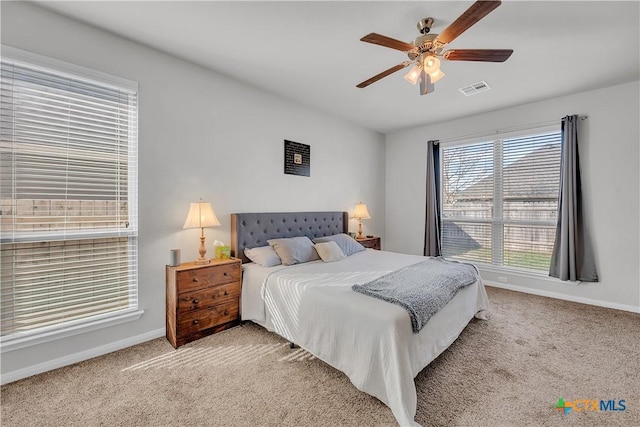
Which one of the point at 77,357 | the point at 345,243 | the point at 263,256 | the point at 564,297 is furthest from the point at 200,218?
the point at 564,297

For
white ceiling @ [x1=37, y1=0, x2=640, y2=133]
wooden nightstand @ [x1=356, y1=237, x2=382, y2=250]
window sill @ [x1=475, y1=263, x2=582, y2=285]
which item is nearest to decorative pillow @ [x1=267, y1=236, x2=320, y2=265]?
wooden nightstand @ [x1=356, y1=237, x2=382, y2=250]

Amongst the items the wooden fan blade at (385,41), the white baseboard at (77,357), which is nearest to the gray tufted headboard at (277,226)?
the white baseboard at (77,357)

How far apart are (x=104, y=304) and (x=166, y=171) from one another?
4.23 ft

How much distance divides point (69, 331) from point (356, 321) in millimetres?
2238

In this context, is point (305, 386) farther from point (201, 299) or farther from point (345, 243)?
point (345, 243)

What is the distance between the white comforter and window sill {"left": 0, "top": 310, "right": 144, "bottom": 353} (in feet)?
3.30

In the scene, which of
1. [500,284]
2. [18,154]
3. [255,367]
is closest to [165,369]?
[255,367]

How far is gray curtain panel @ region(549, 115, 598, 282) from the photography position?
11.2 feet

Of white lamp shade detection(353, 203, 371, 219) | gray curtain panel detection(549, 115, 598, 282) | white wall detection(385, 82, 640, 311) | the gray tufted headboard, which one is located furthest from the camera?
white lamp shade detection(353, 203, 371, 219)

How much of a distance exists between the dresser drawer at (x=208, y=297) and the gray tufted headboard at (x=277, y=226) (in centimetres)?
42

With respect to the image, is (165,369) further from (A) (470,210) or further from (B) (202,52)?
(A) (470,210)

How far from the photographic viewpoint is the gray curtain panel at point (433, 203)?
15.2 feet

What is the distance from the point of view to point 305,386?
74.9 inches

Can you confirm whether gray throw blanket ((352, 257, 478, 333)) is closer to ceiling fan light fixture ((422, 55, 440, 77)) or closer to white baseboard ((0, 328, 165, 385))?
ceiling fan light fixture ((422, 55, 440, 77))
